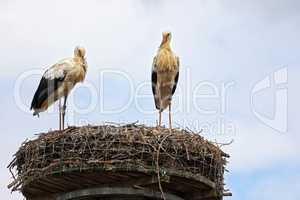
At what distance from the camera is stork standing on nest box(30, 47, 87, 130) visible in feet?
40.3

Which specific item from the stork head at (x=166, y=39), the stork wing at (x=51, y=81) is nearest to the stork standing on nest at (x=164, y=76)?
the stork head at (x=166, y=39)

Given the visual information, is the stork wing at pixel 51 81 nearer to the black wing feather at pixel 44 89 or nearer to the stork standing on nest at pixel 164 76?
the black wing feather at pixel 44 89

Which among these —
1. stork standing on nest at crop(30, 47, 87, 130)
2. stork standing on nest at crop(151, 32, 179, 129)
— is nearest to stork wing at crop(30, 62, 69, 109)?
stork standing on nest at crop(30, 47, 87, 130)

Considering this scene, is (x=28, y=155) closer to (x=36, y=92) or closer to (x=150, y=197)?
(x=150, y=197)

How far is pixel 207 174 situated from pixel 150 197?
0.80m

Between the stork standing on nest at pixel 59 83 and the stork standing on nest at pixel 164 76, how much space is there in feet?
4.19

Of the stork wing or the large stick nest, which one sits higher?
the stork wing

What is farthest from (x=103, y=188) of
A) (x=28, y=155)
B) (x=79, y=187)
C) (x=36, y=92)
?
(x=36, y=92)

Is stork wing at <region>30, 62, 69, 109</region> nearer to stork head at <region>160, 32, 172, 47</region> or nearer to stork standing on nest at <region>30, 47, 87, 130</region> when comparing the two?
stork standing on nest at <region>30, 47, 87, 130</region>

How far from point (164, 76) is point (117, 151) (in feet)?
12.8

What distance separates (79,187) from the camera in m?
9.86

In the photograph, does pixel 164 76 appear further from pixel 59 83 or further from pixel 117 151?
pixel 117 151

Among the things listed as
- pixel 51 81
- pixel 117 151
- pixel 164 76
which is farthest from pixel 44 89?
pixel 117 151

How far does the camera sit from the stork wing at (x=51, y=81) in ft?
40.4
